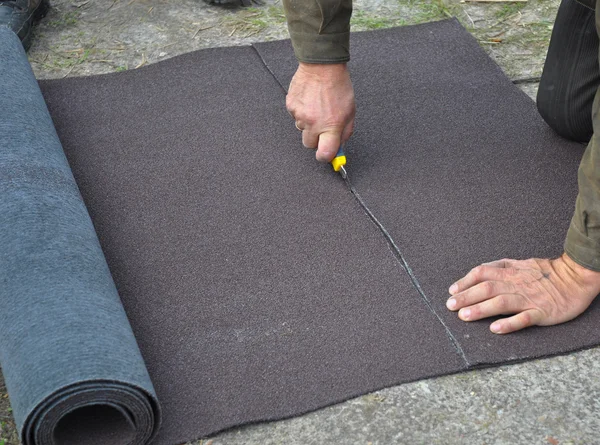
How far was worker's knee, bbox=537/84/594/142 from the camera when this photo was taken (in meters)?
2.58

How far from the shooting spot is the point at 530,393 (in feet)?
5.95

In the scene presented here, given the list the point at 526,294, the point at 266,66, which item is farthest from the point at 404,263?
the point at 266,66

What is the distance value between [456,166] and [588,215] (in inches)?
26.3

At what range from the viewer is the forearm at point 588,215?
1.85 meters

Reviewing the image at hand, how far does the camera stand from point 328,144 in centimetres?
228

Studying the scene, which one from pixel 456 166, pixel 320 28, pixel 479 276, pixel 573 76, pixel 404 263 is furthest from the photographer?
pixel 573 76

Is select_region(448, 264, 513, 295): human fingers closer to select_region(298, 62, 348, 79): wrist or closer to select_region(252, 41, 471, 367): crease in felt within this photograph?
select_region(252, 41, 471, 367): crease in felt

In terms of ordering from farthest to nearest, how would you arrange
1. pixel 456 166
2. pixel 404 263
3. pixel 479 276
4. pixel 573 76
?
pixel 573 76 < pixel 456 166 < pixel 404 263 < pixel 479 276

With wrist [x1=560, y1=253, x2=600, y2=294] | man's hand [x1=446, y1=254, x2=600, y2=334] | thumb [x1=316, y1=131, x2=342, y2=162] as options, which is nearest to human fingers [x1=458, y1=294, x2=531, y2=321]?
man's hand [x1=446, y1=254, x2=600, y2=334]

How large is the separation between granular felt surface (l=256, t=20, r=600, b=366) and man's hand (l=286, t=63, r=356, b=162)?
0.65 feet

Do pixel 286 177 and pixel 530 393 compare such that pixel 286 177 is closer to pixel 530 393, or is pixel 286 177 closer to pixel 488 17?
pixel 530 393

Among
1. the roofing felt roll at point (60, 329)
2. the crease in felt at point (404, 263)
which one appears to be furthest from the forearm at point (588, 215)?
the roofing felt roll at point (60, 329)

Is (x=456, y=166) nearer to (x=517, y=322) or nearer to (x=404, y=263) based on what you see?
(x=404, y=263)

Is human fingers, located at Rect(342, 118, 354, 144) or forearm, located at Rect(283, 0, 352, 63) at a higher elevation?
forearm, located at Rect(283, 0, 352, 63)
